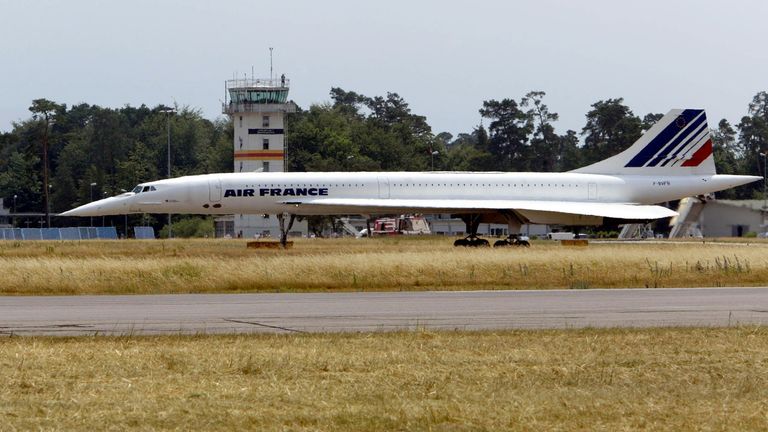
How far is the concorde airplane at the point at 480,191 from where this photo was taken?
147ft

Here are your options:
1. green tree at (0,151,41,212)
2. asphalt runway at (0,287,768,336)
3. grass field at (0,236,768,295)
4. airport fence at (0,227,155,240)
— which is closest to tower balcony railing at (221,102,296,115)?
airport fence at (0,227,155,240)

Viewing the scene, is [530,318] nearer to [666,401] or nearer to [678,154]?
[666,401]

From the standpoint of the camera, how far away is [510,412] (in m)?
9.36

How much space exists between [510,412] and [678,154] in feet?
136

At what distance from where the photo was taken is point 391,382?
10.8m

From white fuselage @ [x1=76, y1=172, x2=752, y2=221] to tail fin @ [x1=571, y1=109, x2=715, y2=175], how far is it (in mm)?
506

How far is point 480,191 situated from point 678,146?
361 inches

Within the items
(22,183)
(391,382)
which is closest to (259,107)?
(22,183)

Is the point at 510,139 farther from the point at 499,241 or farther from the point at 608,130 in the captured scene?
the point at 499,241

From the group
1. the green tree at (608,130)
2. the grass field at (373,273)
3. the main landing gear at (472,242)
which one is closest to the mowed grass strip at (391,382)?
the grass field at (373,273)

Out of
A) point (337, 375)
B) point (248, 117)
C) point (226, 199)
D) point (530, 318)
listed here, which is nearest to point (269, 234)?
point (248, 117)

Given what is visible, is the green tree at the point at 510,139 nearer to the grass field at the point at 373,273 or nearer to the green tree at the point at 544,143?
the green tree at the point at 544,143

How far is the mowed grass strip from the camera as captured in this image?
9109 mm

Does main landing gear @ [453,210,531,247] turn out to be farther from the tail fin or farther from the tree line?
the tree line
